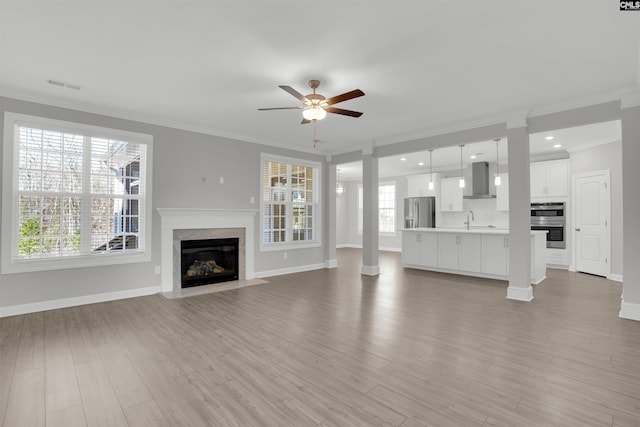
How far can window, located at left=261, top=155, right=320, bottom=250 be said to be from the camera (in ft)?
21.5

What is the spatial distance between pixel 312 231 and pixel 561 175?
5939mm

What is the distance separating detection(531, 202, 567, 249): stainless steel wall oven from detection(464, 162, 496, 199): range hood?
3.74 ft

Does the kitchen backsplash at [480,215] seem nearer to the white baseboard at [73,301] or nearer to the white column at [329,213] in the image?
the white column at [329,213]

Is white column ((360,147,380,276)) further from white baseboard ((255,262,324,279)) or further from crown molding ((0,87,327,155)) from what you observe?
crown molding ((0,87,327,155))

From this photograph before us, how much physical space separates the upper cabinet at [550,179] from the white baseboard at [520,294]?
12.9 ft

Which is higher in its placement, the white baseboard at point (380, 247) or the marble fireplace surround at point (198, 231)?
the marble fireplace surround at point (198, 231)

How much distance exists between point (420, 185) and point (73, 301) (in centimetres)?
886

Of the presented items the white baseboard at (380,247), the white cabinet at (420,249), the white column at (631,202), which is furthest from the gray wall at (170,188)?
the white column at (631,202)

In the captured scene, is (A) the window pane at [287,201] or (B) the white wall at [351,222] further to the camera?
(B) the white wall at [351,222]

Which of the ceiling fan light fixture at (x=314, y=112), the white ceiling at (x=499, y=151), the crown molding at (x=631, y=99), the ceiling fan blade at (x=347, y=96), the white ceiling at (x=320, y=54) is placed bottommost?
the ceiling fan light fixture at (x=314, y=112)

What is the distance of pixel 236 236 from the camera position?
19.4 ft

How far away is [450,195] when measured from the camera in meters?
9.28

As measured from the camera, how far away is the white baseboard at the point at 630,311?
3.71m

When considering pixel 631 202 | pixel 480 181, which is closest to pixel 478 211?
pixel 480 181
